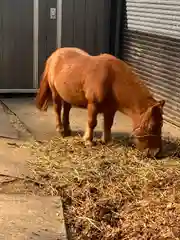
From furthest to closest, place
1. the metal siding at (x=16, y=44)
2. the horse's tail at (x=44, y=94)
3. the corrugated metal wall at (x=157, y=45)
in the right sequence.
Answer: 1. the metal siding at (x=16, y=44)
2. the corrugated metal wall at (x=157, y=45)
3. the horse's tail at (x=44, y=94)

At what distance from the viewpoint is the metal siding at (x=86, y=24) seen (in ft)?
29.7

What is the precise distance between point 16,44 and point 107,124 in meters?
3.35

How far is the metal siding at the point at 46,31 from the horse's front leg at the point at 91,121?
3117 mm

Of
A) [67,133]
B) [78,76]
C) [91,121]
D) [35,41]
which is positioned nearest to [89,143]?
[91,121]

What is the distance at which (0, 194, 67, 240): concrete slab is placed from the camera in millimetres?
3959

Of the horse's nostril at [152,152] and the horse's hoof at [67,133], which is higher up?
the horse's nostril at [152,152]

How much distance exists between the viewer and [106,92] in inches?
236

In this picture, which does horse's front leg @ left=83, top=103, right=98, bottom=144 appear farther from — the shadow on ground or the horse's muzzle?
the horse's muzzle

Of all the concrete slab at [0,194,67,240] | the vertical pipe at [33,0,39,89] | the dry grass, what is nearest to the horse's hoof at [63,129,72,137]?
the dry grass

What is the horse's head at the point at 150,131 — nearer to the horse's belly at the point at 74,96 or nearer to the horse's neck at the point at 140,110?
the horse's neck at the point at 140,110

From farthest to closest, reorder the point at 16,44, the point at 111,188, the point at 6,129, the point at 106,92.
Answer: the point at 16,44 < the point at 6,129 < the point at 106,92 < the point at 111,188

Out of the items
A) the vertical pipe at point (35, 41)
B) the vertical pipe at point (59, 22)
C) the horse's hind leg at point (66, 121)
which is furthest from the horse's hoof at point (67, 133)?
the vertical pipe at point (59, 22)

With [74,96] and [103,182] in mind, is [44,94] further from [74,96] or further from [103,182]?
[103,182]

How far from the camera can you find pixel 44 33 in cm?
912
